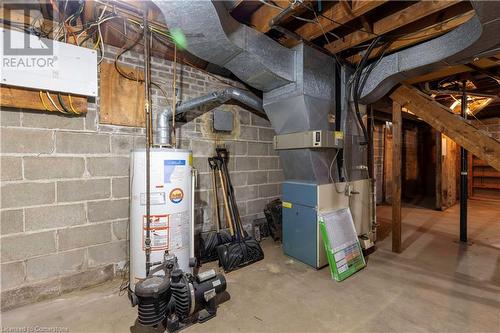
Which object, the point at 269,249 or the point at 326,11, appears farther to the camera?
the point at 269,249

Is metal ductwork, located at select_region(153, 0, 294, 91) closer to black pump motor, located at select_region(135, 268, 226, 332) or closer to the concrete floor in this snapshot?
black pump motor, located at select_region(135, 268, 226, 332)

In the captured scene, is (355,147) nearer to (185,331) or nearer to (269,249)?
(269,249)

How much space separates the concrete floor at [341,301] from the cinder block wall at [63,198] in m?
0.22

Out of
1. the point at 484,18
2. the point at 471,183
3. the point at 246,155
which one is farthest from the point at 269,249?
the point at 471,183

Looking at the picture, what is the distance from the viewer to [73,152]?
2041 millimetres

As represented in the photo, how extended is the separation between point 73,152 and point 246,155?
185 centimetres

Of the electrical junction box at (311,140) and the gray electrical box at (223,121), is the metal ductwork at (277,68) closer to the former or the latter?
the electrical junction box at (311,140)

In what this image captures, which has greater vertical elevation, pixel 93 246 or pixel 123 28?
pixel 123 28

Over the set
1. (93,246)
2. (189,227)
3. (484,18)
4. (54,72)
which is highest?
(484,18)

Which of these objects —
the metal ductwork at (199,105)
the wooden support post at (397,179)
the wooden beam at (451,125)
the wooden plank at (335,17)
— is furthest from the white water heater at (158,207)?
the wooden beam at (451,125)

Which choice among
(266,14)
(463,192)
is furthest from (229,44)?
(463,192)

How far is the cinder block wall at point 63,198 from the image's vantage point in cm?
182

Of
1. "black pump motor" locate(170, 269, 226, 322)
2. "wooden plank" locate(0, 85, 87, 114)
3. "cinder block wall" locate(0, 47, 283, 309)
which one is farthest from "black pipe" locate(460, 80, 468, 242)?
"wooden plank" locate(0, 85, 87, 114)

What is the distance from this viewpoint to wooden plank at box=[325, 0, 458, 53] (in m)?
1.81
